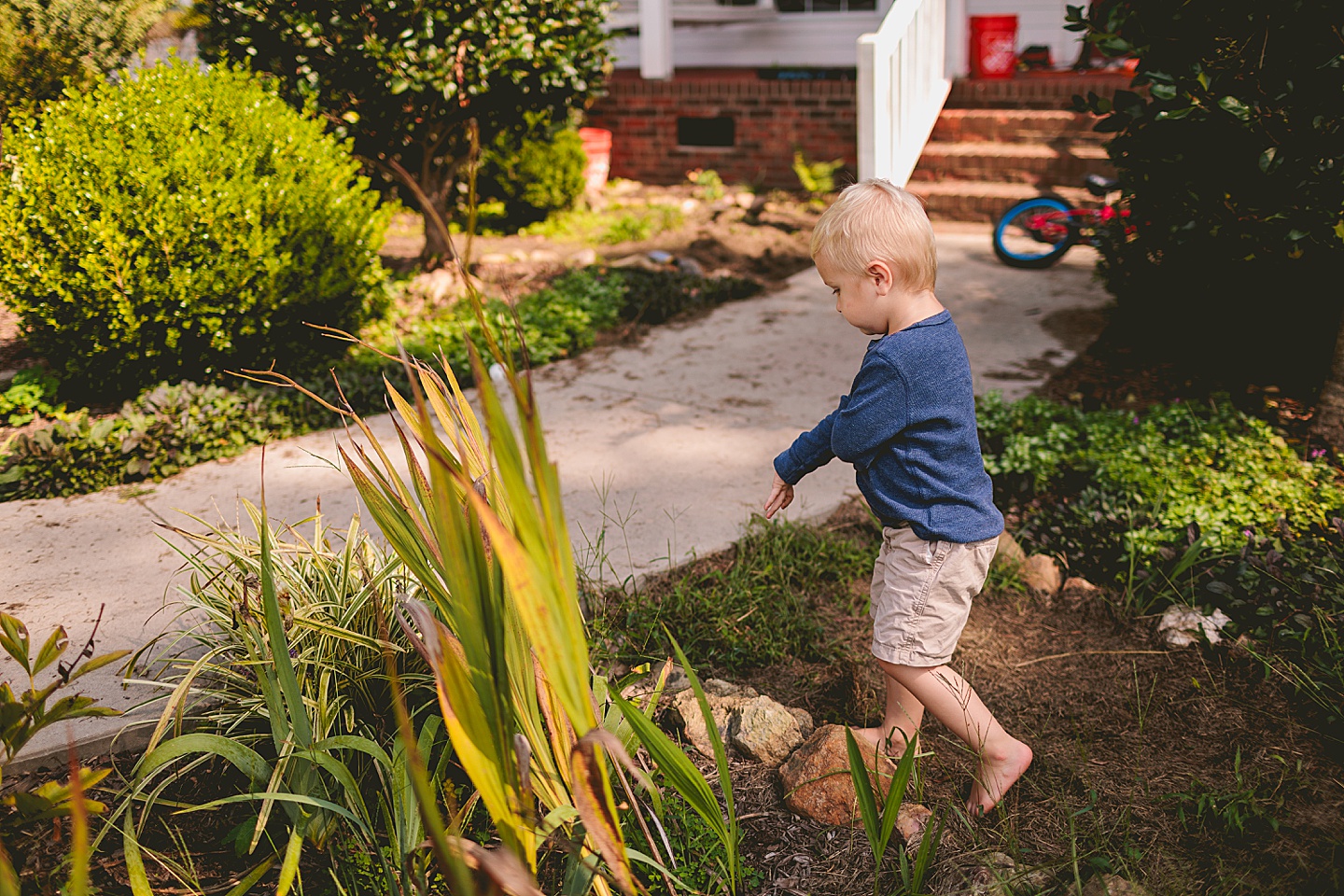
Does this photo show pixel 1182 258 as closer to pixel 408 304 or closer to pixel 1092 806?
pixel 1092 806

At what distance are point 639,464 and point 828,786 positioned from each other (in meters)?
2.01

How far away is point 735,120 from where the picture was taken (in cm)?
948

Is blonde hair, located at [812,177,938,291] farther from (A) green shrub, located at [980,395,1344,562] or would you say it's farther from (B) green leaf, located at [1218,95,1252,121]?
(B) green leaf, located at [1218,95,1252,121]

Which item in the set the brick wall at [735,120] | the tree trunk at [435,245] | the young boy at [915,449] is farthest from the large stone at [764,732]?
the brick wall at [735,120]

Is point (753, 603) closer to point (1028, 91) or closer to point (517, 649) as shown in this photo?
point (517, 649)

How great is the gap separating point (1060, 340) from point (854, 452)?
3.66 m

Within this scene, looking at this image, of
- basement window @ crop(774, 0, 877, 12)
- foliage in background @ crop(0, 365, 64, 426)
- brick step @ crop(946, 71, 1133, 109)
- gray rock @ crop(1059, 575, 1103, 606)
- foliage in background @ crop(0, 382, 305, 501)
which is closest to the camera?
gray rock @ crop(1059, 575, 1103, 606)

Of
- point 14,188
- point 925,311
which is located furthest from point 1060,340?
point 14,188

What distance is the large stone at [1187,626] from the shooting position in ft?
9.05

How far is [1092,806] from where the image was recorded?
213 cm

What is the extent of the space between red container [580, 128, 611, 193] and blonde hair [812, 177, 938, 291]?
7.37 m

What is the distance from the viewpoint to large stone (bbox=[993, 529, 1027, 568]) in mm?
3129

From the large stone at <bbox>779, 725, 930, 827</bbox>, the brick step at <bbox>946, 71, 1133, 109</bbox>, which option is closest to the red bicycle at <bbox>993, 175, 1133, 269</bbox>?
the brick step at <bbox>946, 71, 1133, 109</bbox>

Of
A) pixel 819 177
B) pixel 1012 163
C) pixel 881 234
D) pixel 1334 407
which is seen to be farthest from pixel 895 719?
pixel 819 177
